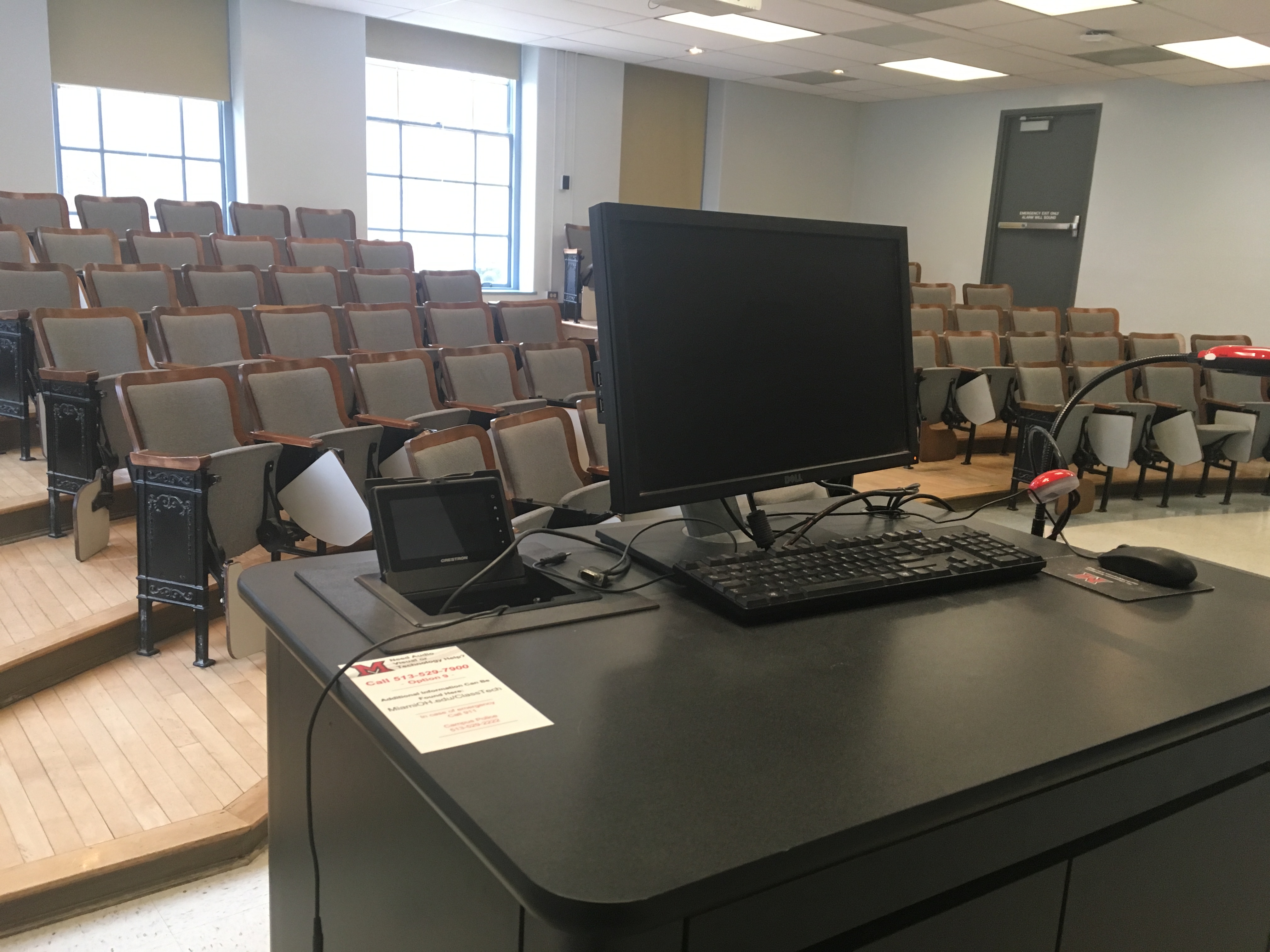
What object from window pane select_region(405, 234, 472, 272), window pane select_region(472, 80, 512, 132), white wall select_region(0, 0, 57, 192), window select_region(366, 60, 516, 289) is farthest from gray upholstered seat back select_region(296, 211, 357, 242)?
window pane select_region(472, 80, 512, 132)

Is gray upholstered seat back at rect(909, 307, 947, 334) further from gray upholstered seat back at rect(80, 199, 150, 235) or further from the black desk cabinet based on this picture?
the black desk cabinet

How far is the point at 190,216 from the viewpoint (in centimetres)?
620

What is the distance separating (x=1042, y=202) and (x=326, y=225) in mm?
6061

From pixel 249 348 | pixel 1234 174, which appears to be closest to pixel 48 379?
pixel 249 348

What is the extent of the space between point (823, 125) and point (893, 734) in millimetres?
10339

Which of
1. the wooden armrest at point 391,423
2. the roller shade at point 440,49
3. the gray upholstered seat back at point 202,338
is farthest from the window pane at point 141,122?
the wooden armrest at point 391,423

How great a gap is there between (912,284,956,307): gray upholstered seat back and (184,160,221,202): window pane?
5.23 m

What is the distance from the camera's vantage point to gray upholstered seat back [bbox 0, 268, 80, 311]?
385cm

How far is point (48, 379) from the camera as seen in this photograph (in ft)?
9.86

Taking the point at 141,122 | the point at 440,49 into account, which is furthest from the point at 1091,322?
the point at 141,122

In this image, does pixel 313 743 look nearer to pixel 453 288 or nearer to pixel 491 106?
pixel 453 288

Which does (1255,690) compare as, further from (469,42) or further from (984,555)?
(469,42)

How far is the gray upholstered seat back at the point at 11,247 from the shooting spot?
446 cm

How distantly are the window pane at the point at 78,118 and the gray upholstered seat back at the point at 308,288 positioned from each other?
9.02 ft
